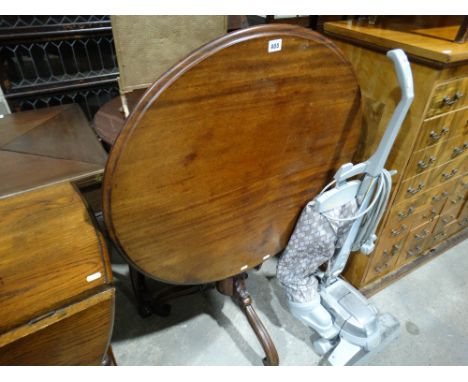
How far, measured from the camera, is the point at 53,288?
0.73 meters

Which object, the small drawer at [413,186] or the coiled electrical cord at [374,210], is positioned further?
the small drawer at [413,186]

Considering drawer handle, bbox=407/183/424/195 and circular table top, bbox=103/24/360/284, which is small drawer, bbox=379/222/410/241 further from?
circular table top, bbox=103/24/360/284

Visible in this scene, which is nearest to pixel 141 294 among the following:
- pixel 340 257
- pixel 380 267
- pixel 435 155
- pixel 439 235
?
pixel 340 257

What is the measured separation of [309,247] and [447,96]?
0.65m

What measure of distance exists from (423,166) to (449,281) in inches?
35.3

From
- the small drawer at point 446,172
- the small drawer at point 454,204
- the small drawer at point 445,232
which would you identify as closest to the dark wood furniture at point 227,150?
the small drawer at point 446,172

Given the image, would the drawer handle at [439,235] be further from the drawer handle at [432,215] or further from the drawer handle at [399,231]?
the drawer handle at [399,231]

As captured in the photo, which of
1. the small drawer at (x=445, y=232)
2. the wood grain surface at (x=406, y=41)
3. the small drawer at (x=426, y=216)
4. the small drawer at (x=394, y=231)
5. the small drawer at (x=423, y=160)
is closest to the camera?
the wood grain surface at (x=406, y=41)

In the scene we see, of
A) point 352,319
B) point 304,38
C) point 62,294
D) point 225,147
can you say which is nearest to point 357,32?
point 304,38

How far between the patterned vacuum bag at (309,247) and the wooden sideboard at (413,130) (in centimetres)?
29

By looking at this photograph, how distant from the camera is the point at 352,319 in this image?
124 centimetres

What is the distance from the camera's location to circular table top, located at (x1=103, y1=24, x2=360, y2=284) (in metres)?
0.64

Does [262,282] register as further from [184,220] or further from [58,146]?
[58,146]

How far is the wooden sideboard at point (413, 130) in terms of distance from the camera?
967 mm
